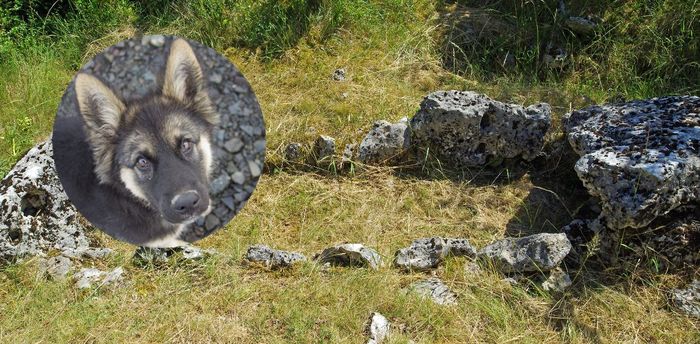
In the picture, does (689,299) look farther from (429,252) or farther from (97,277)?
(97,277)

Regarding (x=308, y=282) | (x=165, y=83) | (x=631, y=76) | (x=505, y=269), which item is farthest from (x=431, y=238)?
(x=631, y=76)

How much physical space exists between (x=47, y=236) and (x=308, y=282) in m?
1.64

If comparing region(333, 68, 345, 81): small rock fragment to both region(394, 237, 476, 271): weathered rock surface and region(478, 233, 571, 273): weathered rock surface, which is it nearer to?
region(394, 237, 476, 271): weathered rock surface

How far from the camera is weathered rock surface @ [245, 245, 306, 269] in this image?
4059 mm

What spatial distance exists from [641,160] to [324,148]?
223 cm

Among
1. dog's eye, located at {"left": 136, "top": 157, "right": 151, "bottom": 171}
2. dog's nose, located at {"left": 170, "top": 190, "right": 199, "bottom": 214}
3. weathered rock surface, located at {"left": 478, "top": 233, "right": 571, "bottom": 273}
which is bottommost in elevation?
weathered rock surface, located at {"left": 478, "top": 233, "right": 571, "bottom": 273}

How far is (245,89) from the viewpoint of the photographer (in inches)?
101

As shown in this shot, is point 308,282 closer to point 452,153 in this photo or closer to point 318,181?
point 318,181

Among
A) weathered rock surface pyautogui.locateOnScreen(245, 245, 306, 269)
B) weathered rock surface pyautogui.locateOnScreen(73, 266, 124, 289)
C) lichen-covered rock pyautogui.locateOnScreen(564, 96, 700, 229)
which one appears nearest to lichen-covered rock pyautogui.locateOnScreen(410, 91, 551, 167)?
lichen-covered rock pyautogui.locateOnScreen(564, 96, 700, 229)

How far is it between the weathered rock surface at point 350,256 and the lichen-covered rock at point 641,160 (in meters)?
1.44

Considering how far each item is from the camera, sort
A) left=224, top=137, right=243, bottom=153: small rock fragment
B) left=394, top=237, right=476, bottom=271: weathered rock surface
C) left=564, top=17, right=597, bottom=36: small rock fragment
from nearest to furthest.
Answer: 1. left=224, top=137, right=243, bottom=153: small rock fragment
2. left=394, top=237, right=476, bottom=271: weathered rock surface
3. left=564, top=17, right=597, bottom=36: small rock fragment

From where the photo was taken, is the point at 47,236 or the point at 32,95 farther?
the point at 32,95

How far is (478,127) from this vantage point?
5000 mm

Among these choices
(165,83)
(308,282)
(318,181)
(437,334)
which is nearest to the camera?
(165,83)
